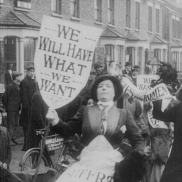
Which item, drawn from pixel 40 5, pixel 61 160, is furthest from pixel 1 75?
pixel 61 160

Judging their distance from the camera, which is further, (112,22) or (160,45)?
(160,45)

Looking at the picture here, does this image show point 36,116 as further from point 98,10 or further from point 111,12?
point 111,12

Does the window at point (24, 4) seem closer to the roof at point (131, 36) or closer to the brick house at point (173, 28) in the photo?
the roof at point (131, 36)

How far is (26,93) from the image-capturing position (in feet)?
33.2

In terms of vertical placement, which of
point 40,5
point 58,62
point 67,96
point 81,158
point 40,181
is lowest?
point 40,181

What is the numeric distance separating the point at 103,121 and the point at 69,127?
0.33 m

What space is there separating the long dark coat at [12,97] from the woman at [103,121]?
577 centimetres

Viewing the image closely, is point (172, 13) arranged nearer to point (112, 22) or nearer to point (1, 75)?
point (112, 22)

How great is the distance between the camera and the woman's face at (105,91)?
480cm

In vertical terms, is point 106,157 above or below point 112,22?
below

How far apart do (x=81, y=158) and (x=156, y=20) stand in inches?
960

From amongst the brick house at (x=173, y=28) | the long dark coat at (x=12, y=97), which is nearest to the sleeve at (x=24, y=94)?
the long dark coat at (x=12, y=97)

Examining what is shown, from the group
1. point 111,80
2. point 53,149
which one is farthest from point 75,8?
point 111,80

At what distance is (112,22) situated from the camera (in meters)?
22.7
